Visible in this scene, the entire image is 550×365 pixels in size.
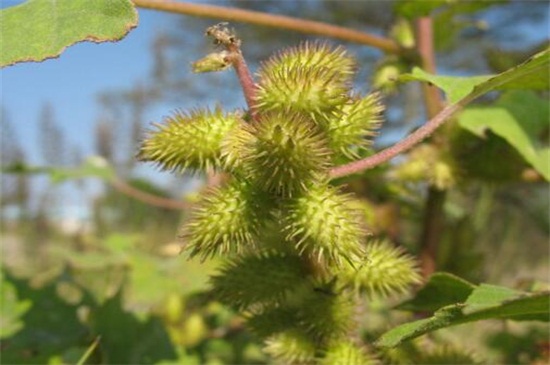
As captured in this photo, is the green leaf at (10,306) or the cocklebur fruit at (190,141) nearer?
the cocklebur fruit at (190,141)

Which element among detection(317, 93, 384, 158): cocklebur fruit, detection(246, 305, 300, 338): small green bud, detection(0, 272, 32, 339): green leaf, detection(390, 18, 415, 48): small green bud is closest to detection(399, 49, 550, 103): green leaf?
detection(317, 93, 384, 158): cocklebur fruit

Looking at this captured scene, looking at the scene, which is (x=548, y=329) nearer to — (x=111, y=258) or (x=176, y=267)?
(x=176, y=267)

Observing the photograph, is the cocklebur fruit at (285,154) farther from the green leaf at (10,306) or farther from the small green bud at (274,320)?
the green leaf at (10,306)

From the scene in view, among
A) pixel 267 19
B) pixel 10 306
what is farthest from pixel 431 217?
pixel 10 306

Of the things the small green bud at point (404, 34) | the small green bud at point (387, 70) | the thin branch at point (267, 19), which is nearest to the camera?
the thin branch at point (267, 19)

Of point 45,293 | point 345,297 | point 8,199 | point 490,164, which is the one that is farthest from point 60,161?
point 345,297

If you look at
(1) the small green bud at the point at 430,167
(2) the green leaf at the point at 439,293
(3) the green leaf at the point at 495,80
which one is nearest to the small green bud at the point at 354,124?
(3) the green leaf at the point at 495,80

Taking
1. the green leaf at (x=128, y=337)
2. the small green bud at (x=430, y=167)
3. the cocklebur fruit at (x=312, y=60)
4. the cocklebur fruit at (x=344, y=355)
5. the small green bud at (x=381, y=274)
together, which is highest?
the cocklebur fruit at (x=312, y=60)
